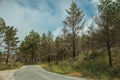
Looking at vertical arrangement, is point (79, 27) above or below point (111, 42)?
above

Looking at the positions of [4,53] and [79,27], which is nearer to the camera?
[79,27]

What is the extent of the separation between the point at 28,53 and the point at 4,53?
68.5 feet

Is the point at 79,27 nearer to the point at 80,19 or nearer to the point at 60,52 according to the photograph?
the point at 80,19

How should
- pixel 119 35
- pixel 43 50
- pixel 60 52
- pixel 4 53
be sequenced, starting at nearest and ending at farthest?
pixel 119 35
pixel 4 53
pixel 60 52
pixel 43 50

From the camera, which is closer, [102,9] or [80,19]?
[102,9]

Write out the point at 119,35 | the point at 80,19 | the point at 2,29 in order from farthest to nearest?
the point at 2,29 → the point at 80,19 → the point at 119,35

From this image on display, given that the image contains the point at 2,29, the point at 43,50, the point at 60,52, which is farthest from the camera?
the point at 43,50

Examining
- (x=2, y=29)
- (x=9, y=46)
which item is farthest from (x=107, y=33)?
(x=9, y=46)

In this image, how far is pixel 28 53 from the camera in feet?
313

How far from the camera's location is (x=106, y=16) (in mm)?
29828

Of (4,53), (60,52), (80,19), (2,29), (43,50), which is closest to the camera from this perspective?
(80,19)

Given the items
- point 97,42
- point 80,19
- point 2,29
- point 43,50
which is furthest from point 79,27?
point 43,50

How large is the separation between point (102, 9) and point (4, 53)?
5284cm

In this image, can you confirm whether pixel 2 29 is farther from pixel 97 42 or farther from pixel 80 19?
pixel 97 42
